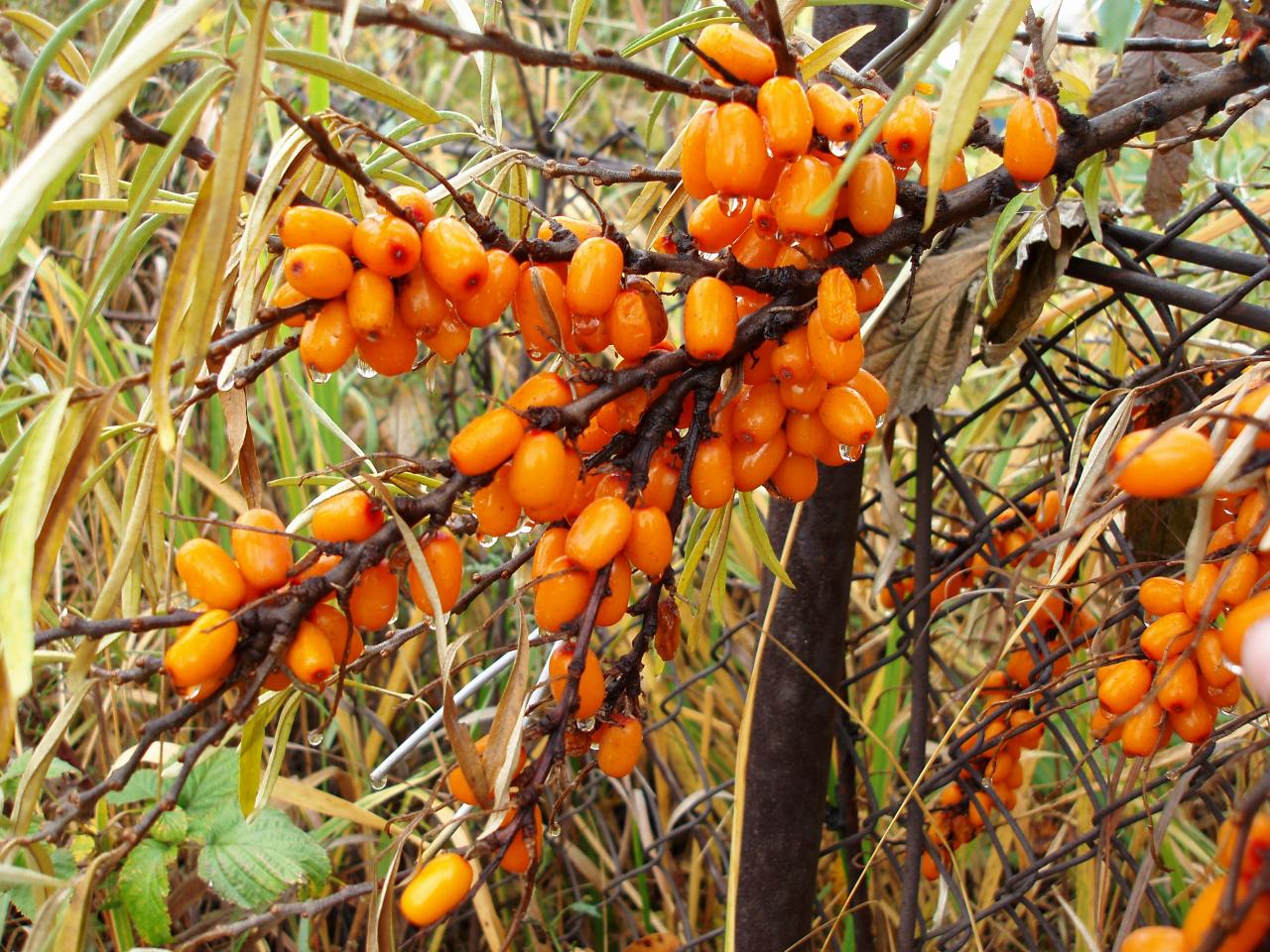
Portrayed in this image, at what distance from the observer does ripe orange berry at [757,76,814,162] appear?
524 mm

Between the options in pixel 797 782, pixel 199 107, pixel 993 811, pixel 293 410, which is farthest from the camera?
pixel 293 410

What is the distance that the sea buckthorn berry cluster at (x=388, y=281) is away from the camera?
504 millimetres

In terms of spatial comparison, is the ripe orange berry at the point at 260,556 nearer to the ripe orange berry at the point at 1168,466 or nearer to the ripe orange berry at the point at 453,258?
the ripe orange berry at the point at 453,258

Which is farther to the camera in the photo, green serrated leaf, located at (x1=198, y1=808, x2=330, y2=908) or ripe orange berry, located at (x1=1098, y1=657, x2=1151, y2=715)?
green serrated leaf, located at (x1=198, y1=808, x2=330, y2=908)

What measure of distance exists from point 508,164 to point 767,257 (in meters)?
0.19

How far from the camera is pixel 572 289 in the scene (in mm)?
546

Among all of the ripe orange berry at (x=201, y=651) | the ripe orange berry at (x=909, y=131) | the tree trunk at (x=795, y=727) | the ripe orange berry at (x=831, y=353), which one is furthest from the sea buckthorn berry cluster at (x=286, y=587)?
the tree trunk at (x=795, y=727)

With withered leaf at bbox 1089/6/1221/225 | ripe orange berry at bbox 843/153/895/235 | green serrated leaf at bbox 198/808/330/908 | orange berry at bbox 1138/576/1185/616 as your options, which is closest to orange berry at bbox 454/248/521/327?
ripe orange berry at bbox 843/153/895/235

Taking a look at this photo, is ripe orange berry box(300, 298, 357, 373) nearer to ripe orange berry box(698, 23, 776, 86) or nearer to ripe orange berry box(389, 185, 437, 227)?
ripe orange berry box(389, 185, 437, 227)

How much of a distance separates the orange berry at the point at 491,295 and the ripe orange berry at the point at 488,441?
6cm

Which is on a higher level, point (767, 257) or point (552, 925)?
point (767, 257)

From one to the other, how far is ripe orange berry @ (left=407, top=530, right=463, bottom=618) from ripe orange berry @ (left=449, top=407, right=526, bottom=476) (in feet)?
0.16

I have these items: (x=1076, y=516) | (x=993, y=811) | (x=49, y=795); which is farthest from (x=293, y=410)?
(x=1076, y=516)

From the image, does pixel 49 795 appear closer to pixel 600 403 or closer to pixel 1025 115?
pixel 600 403
